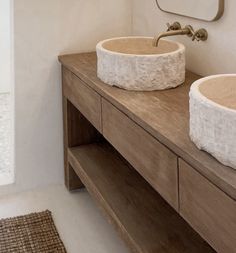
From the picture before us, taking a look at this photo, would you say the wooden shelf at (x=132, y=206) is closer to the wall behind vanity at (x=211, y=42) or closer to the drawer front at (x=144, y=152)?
the drawer front at (x=144, y=152)

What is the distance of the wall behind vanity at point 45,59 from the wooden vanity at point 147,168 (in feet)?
0.28

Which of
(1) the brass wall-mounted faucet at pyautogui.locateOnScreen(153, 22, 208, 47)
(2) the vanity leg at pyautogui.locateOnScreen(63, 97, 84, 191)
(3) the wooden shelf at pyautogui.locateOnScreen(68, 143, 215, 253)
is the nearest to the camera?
(3) the wooden shelf at pyautogui.locateOnScreen(68, 143, 215, 253)

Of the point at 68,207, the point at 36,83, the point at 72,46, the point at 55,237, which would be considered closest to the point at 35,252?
the point at 55,237

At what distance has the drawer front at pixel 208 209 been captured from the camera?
3.17 feet

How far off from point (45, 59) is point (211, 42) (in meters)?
0.92

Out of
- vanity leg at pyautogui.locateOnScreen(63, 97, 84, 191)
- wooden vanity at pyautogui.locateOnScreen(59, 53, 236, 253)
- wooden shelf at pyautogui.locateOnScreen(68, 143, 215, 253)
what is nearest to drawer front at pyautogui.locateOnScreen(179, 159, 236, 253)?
wooden vanity at pyautogui.locateOnScreen(59, 53, 236, 253)

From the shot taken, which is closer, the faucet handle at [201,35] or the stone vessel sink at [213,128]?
the stone vessel sink at [213,128]

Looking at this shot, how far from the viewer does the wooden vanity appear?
1.03 m

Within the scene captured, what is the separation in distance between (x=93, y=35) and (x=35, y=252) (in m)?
1.14

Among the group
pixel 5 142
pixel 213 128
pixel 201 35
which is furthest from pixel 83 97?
pixel 5 142

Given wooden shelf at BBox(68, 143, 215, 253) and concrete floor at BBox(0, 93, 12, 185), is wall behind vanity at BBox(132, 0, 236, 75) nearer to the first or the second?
wooden shelf at BBox(68, 143, 215, 253)

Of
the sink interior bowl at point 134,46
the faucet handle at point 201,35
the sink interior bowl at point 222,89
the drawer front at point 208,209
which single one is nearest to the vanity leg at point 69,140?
the sink interior bowl at point 134,46

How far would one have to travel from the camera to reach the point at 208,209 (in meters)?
1.03

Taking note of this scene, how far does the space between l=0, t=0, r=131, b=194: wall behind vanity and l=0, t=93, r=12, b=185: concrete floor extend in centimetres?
11
